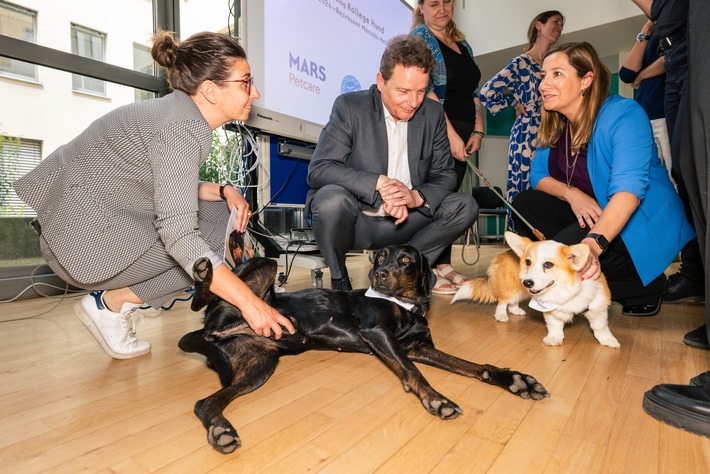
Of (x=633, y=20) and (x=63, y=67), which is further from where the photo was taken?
(x=633, y=20)

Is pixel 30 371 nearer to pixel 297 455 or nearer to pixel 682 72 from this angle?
pixel 297 455

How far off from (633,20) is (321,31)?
482cm

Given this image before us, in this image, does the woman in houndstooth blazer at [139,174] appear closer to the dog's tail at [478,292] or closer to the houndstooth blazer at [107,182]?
the houndstooth blazer at [107,182]

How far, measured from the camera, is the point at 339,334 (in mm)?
1645

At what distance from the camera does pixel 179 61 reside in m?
1.44

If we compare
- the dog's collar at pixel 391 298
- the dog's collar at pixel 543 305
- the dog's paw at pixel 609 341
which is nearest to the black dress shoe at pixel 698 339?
the dog's paw at pixel 609 341

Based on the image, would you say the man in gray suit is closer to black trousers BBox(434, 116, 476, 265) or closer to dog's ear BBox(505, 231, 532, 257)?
black trousers BBox(434, 116, 476, 265)

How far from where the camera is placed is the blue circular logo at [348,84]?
3.81 meters

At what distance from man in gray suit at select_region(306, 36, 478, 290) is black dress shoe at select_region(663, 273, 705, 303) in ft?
4.04

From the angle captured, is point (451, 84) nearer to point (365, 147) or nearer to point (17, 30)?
point (365, 147)

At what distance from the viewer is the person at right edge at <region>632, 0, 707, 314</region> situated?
171 cm

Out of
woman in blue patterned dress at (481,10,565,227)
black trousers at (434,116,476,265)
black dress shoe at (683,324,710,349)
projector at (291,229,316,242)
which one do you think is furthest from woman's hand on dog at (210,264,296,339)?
woman in blue patterned dress at (481,10,565,227)

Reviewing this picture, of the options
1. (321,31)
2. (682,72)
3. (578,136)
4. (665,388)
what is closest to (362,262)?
(321,31)

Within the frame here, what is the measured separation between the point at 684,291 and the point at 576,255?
4.55 ft
